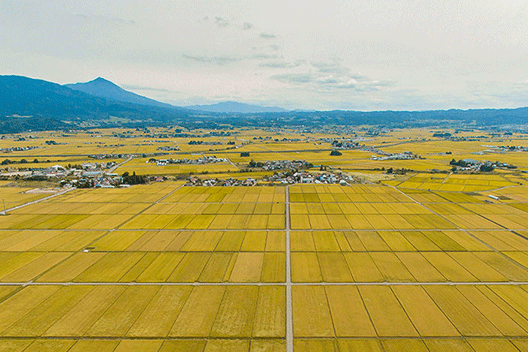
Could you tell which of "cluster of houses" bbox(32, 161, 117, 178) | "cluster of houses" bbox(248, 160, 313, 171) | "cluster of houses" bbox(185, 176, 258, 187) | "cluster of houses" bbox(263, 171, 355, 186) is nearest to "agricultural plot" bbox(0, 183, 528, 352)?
"cluster of houses" bbox(185, 176, 258, 187)

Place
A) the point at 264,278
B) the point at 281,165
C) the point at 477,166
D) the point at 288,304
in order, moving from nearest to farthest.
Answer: the point at 288,304
the point at 264,278
the point at 477,166
the point at 281,165

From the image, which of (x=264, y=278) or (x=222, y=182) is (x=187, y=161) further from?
(x=264, y=278)

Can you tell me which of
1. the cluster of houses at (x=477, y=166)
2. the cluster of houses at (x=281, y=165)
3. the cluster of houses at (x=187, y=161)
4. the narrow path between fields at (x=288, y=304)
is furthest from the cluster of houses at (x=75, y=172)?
the cluster of houses at (x=477, y=166)

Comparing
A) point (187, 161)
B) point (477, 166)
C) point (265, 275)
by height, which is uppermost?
point (477, 166)

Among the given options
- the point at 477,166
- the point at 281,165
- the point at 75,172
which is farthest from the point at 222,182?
the point at 477,166

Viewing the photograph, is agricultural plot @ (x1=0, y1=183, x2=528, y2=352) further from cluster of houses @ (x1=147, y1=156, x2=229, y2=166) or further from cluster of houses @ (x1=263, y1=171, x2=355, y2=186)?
cluster of houses @ (x1=147, y1=156, x2=229, y2=166)

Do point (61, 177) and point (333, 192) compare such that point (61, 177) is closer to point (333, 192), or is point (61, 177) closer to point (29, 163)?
point (29, 163)
